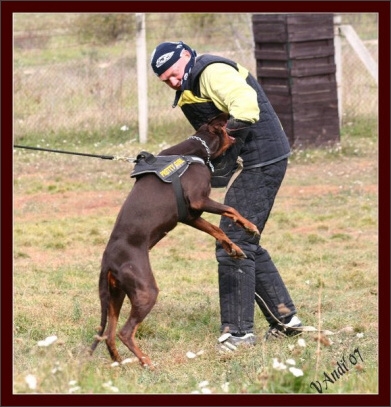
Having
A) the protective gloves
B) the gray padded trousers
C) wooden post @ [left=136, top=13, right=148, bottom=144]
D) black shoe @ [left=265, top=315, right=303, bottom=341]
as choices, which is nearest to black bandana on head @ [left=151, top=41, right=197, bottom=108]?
Answer: the protective gloves

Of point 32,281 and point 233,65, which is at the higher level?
point 233,65

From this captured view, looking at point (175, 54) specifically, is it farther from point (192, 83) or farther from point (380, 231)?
point (380, 231)

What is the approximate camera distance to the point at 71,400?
13.6ft

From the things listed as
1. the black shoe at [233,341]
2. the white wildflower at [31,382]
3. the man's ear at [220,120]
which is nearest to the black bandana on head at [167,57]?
the man's ear at [220,120]

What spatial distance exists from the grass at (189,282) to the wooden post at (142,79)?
0.30 m

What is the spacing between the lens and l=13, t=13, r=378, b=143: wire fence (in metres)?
14.2

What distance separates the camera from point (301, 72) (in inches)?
514

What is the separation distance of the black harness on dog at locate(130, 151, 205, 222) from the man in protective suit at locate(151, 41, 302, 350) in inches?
13.9

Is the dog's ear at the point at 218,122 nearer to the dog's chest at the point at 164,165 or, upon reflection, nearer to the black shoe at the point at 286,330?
the dog's chest at the point at 164,165

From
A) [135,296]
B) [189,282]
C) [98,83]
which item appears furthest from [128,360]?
[98,83]

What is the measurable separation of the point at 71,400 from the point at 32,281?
3.48 meters

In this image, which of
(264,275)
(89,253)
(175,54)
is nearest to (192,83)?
(175,54)

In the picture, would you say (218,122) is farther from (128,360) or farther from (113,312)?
(128,360)

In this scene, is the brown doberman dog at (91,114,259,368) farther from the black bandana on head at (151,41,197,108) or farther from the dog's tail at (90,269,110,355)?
the black bandana on head at (151,41,197,108)
